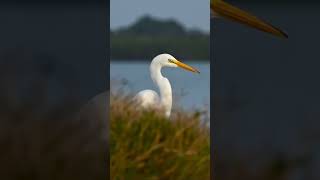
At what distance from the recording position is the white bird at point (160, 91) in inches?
119

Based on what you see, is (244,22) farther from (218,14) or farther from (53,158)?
(53,158)

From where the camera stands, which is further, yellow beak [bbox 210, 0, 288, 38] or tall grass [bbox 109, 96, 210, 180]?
yellow beak [bbox 210, 0, 288, 38]

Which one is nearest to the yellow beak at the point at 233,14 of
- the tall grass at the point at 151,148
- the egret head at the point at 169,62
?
the egret head at the point at 169,62

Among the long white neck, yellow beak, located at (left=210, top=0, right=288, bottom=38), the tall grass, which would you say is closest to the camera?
the tall grass

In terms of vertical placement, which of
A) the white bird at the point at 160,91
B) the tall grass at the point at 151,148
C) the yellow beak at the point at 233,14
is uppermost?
the yellow beak at the point at 233,14

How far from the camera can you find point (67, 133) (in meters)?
2.82

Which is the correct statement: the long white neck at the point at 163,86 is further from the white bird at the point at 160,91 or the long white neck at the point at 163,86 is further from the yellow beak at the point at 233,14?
the yellow beak at the point at 233,14

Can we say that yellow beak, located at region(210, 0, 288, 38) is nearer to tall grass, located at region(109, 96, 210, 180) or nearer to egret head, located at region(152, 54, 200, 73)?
egret head, located at region(152, 54, 200, 73)

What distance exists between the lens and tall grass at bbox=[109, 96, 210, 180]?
2.94 m

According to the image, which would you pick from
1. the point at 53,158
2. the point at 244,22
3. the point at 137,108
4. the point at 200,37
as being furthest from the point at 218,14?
the point at 53,158

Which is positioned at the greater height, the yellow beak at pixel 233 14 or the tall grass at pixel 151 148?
the yellow beak at pixel 233 14

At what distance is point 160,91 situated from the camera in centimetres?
311

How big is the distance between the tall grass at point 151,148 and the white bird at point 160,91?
46mm

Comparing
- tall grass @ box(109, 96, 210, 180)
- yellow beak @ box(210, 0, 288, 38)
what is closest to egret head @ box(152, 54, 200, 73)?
tall grass @ box(109, 96, 210, 180)
